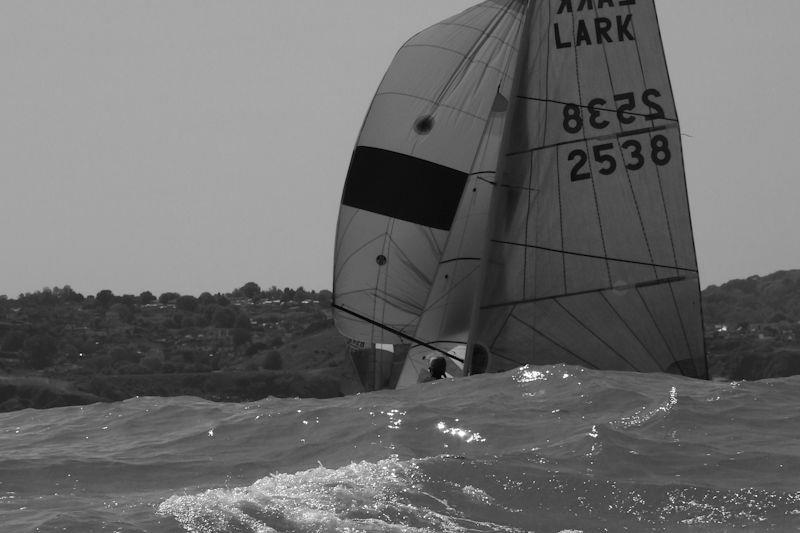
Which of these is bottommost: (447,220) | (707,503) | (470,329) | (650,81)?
(707,503)

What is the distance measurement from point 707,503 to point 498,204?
32.8ft

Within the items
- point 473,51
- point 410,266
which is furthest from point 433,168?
point 473,51

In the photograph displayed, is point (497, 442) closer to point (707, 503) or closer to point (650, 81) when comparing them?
point (707, 503)

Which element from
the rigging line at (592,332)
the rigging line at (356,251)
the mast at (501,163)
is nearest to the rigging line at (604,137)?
the mast at (501,163)

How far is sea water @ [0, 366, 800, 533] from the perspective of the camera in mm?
10430

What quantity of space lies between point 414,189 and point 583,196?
282 centimetres

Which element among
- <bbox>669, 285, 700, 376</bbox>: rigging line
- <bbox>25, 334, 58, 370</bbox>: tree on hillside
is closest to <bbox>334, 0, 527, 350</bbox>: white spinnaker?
<bbox>669, 285, 700, 376</bbox>: rigging line

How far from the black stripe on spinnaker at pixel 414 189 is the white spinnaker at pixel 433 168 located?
15 millimetres

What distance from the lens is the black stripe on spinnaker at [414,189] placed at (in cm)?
2194

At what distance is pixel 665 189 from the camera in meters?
20.4

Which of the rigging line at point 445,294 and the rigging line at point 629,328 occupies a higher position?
the rigging line at point 445,294

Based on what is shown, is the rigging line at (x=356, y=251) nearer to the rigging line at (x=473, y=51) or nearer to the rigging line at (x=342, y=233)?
the rigging line at (x=342, y=233)

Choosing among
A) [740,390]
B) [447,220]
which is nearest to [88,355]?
[447,220]

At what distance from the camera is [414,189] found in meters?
21.9
